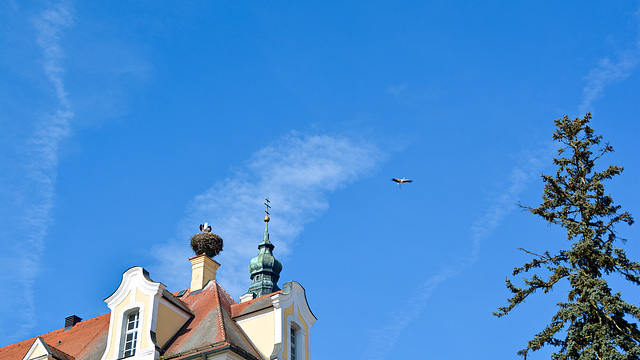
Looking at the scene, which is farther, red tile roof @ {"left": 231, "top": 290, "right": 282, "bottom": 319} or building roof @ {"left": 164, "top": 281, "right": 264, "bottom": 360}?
red tile roof @ {"left": 231, "top": 290, "right": 282, "bottom": 319}

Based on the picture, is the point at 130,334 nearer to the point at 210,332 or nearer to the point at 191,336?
the point at 191,336

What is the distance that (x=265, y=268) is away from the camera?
37156mm

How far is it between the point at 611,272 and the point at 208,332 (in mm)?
14200

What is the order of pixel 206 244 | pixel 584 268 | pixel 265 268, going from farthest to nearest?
pixel 265 268 < pixel 206 244 < pixel 584 268

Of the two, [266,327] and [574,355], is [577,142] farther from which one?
[266,327]

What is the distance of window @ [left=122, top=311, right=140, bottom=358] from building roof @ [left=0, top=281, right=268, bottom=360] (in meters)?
1.28

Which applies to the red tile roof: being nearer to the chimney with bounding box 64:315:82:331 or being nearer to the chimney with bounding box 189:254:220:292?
the chimney with bounding box 189:254:220:292

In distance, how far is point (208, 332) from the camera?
25.0 metres

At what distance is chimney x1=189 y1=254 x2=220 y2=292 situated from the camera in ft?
102

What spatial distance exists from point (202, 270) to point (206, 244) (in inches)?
61.6

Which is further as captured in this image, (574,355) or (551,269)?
(551,269)

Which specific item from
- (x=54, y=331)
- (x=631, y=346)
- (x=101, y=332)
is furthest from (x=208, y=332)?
(x=631, y=346)

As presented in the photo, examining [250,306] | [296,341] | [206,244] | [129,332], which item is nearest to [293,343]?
[296,341]

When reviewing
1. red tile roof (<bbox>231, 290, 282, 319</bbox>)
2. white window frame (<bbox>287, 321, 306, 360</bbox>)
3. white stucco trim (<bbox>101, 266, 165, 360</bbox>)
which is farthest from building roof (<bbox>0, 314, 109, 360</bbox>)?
white window frame (<bbox>287, 321, 306, 360</bbox>)
